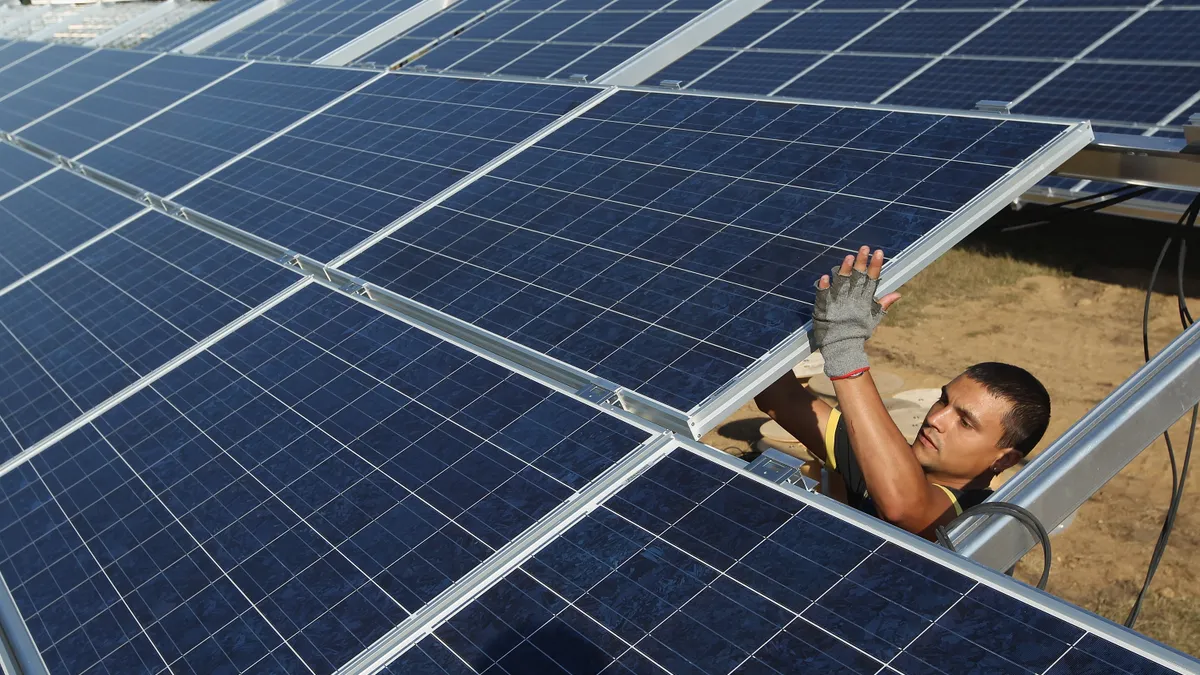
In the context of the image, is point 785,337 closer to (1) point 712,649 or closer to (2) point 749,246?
(2) point 749,246

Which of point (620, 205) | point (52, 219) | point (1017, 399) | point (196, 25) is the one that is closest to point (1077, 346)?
point (1017, 399)

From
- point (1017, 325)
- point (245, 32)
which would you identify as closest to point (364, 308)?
point (1017, 325)

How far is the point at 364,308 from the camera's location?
199 inches

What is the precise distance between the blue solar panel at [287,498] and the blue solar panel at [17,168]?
6.78m

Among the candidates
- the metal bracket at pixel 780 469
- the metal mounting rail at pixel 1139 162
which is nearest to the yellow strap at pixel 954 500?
the metal bracket at pixel 780 469

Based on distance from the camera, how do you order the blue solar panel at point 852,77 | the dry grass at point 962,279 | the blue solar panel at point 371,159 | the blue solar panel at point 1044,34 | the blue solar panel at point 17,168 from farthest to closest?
the dry grass at point 962,279
the blue solar panel at point 17,168
the blue solar panel at point 852,77
the blue solar panel at point 1044,34
the blue solar panel at point 371,159

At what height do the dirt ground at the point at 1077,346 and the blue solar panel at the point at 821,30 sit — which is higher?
the blue solar panel at the point at 821,30

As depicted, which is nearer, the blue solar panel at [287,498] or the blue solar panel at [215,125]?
the blue solar panel at [287,498]

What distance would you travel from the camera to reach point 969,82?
899 centimetres

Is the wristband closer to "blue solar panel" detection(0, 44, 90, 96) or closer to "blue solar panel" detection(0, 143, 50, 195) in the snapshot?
"blue solar panel" detection(0, 143, 50, 195)

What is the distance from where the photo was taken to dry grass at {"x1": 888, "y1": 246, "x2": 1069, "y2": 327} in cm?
1265

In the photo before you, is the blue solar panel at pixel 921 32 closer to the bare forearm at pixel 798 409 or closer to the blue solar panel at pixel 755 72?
the blue solar panel at pixel 755 72

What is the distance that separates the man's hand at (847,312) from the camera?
345 cm

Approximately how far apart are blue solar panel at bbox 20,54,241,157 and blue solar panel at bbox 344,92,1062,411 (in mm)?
7096
